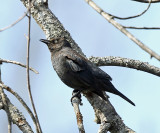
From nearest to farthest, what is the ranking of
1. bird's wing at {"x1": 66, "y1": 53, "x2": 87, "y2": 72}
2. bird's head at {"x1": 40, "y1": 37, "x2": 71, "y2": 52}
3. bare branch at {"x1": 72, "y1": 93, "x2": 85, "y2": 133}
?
bare branch at {"x1": 72, "y1": 93, "x2": 85, "y2": 133}
bird's wing at {"x1": 66, "y1": 53, "x2": 87, "y2": 72}
bird's head at {"x1": 40, "y1": 37, "x2": 71, "y2": 52}

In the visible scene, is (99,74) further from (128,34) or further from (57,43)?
(128,34)

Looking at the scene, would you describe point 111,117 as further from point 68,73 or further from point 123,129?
point 68,73

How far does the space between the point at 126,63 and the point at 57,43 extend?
1.35m

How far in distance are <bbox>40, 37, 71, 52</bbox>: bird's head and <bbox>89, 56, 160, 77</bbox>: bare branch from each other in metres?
0.63

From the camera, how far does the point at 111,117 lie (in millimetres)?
5305

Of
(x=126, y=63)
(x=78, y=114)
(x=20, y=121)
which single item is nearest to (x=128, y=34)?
(x=78, y=114)

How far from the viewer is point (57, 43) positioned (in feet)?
22.4

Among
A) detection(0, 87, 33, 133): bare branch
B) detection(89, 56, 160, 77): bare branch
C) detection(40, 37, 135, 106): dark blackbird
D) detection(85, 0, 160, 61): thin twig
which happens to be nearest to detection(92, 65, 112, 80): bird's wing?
detection(40, 37, 135, 106): dark blackbird

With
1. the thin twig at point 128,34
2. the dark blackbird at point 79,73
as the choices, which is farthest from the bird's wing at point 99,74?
the thin twig at point 128,34

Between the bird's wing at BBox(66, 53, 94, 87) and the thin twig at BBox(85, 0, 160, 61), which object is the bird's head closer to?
the bird's wing at BBox(66, 53, 94, 87)

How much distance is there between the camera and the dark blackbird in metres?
6.29

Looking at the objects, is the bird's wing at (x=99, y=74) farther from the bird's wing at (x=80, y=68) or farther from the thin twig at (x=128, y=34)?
the thin twig at (x=128, y=34)

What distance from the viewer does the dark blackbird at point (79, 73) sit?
20.6ft

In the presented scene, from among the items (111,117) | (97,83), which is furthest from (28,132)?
(97,83)
